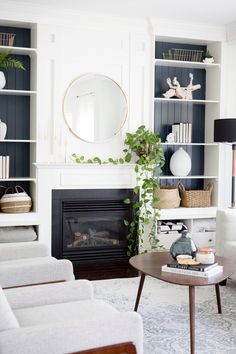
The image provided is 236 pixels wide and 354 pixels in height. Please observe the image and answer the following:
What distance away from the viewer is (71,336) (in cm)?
212

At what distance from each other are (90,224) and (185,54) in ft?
7.79

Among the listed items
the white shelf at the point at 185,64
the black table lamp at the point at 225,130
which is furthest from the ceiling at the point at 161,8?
the black table lamp at the point at 225,130

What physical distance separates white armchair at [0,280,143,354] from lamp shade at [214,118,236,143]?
10.5ft

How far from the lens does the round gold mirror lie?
219 inches

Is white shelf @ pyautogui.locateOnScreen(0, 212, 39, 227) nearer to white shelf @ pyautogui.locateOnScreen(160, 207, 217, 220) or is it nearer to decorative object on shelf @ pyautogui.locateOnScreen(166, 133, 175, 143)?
white shelf @ pyautogui.locateOnScreen(160, 207, 217, 220)

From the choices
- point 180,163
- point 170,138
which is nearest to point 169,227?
point 180,163

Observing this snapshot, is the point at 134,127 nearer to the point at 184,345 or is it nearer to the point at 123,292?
the point at 123,292

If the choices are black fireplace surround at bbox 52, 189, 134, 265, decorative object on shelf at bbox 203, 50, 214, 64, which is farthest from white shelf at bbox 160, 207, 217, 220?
decorative object on shelf at bbox 203, 50, 214, 64

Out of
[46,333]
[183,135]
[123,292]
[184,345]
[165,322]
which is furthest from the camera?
[183,135]

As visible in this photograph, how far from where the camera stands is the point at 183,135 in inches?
238

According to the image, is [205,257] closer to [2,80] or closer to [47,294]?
[47,294]

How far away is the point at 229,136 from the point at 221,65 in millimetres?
1082

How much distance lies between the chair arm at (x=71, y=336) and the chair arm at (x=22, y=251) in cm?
170

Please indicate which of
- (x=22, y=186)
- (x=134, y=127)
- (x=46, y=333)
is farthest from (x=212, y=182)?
(x=46, y=333)
